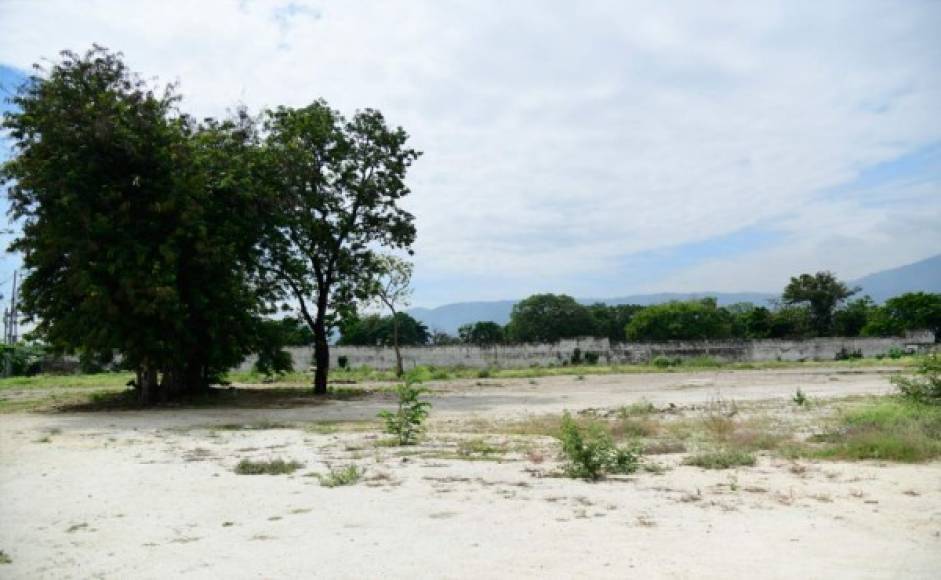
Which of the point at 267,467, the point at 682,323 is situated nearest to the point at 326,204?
the point at 267,467

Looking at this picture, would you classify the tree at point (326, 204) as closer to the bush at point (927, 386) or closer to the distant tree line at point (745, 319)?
the bush at point (927, 386)

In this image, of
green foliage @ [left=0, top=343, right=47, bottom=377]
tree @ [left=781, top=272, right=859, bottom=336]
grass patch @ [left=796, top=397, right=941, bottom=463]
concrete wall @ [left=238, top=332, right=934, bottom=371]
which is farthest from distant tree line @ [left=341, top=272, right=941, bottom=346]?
grass patch @ [left=796, top=397, right=941, bottom=463]

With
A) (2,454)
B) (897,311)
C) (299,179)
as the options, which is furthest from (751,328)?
(2,454)

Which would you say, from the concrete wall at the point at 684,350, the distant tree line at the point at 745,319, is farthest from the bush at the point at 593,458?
the distant tree line at the point at 745,319

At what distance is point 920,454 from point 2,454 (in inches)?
533

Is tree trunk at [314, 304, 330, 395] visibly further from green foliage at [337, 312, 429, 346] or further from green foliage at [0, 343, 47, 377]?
green foliage at [337, 312, 429, 346]

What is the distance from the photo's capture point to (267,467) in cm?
1009

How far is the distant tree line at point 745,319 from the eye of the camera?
77.5m

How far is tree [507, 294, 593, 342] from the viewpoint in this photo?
311 ft

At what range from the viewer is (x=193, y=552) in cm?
632

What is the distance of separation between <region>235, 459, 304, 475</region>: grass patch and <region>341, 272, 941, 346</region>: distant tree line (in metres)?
66.2

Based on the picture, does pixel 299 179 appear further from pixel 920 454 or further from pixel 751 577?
pixel 751 577

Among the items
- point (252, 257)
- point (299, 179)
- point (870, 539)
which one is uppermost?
point (299, 179)

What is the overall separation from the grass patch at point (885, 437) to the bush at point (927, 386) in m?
1.19
